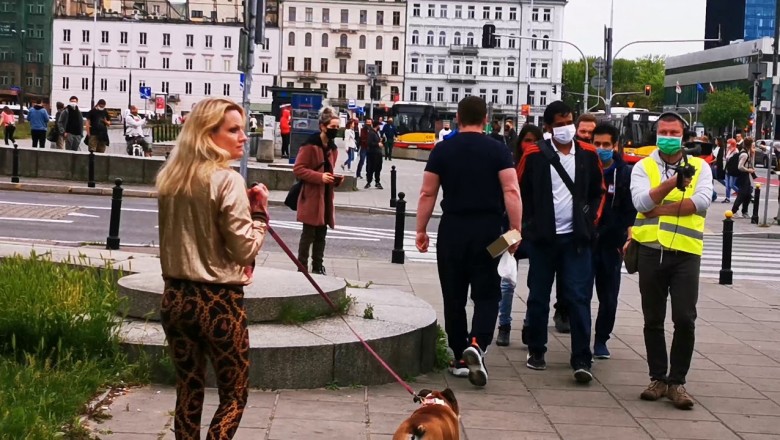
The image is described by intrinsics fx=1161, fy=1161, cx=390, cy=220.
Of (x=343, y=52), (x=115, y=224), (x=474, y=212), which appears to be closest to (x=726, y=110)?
(x=343, y=52)

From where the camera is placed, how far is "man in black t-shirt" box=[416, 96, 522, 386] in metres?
7.90

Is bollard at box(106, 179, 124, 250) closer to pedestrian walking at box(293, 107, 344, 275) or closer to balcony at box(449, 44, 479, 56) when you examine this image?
pedestrian walking at box(293, 107, 344, 275)

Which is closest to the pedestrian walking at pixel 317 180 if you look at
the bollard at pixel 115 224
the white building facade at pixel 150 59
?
the bollard at pixel 115 224

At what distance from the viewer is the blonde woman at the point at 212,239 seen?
4.91 metres

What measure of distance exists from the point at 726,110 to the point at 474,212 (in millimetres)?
102108

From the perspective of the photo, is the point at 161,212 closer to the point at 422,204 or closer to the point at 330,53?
the point at 422,204

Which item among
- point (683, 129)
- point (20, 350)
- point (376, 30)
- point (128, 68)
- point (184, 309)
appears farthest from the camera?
point (376, 30)

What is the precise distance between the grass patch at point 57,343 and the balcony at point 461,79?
132 metres

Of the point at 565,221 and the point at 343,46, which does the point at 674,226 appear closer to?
the point at 565,221

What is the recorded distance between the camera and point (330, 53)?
5561 inches

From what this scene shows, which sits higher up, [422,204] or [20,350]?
[422,204]

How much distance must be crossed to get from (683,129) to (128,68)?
126 meters

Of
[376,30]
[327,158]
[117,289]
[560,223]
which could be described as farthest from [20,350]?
[376,30]

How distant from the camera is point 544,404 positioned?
7582mm
